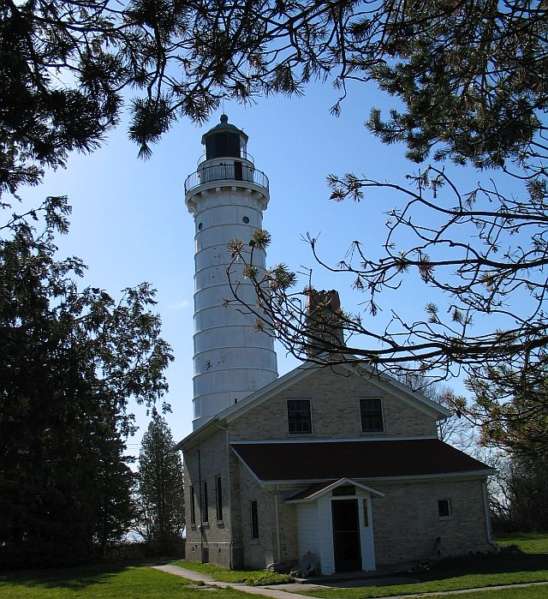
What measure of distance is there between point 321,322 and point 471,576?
1322cm

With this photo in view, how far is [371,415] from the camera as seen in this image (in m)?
24.2

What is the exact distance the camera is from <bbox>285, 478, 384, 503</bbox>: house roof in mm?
19469

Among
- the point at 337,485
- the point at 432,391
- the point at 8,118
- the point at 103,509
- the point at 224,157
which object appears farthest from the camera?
the point at 432,391

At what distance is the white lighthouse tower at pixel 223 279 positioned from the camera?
34844 millimetres

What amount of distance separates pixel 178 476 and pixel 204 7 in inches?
1678

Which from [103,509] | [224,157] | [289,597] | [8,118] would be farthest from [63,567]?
[8,118]

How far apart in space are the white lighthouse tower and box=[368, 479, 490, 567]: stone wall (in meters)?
13.7

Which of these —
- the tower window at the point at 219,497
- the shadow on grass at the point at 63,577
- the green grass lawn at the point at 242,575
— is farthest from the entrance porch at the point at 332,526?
the shadow on grass at the point at 63,577

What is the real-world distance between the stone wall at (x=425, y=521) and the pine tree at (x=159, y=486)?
85.9 feet

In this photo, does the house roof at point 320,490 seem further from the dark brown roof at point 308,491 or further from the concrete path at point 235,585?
the concrete path at point 235,585

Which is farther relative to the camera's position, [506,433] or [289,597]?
[289,597]

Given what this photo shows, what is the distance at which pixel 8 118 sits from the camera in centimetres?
713

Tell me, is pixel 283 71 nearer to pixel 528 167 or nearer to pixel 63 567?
pixel 528 167

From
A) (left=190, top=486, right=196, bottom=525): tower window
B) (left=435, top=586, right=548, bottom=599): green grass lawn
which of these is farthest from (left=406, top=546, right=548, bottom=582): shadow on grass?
(left=190, top=486, right=196, bottom=525): tower window
